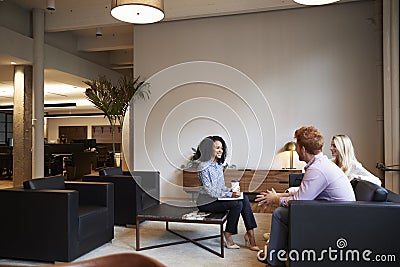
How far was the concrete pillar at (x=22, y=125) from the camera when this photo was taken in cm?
732

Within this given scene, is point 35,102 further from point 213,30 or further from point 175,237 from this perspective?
point 175,237

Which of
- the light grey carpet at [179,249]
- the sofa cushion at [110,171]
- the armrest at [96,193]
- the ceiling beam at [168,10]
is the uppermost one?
the ceiling beam at [168,10]

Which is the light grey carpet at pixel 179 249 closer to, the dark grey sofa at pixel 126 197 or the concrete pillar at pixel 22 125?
the dark grey sofa at pixel 126 197

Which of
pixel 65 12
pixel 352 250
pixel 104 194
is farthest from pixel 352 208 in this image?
pixel 65 12

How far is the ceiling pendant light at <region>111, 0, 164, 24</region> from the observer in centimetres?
326

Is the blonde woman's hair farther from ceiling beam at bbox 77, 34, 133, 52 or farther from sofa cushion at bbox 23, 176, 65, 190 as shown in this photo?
ceiling beam at bbox 77, 34, 133, 52

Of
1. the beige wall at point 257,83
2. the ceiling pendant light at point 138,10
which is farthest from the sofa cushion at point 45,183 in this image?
the beige wall at point 257,83

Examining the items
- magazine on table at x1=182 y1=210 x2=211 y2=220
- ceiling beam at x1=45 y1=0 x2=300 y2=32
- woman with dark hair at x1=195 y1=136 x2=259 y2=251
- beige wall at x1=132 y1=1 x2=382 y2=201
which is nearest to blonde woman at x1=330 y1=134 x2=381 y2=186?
woman with dark hair at x1=195 y1=136 x2=259 y2=251

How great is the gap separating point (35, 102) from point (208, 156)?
5.08 m

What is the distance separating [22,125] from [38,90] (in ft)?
2.73

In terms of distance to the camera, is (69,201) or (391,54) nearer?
(69,201)

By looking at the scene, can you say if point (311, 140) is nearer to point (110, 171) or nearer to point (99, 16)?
point (110, 171)

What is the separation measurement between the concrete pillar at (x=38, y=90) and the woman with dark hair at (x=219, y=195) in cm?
487

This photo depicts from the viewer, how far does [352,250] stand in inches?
97.9
